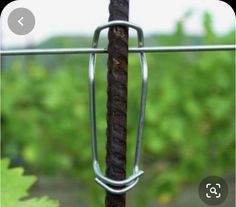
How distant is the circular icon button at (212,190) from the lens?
0.49 metres

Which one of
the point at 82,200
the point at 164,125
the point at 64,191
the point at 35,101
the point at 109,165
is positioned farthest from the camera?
the point at 64,191

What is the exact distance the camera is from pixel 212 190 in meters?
0.50

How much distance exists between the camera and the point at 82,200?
1.71 meters

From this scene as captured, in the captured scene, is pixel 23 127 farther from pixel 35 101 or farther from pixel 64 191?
pixel 64 191

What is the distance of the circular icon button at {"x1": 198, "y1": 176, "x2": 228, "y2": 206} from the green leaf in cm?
15

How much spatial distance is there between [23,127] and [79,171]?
0.20 meters

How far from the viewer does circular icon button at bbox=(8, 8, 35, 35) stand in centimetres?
49

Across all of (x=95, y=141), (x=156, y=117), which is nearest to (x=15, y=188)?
(x=95, y=141)

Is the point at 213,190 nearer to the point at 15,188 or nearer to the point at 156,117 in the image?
the point at 15,188

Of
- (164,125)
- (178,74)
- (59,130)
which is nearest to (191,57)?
(178,74)

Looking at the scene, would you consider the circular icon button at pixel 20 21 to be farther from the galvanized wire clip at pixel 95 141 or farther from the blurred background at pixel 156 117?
the blurred background at pixel 156 117

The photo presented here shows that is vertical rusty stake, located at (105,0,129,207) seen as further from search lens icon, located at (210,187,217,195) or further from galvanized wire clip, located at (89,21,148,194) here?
search lens icon, located at (210,187,217,195)

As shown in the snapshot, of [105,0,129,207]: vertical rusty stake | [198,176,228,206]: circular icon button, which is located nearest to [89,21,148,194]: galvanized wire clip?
[105,0,129,207]: vertical rusty stake

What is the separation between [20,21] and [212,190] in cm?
22
